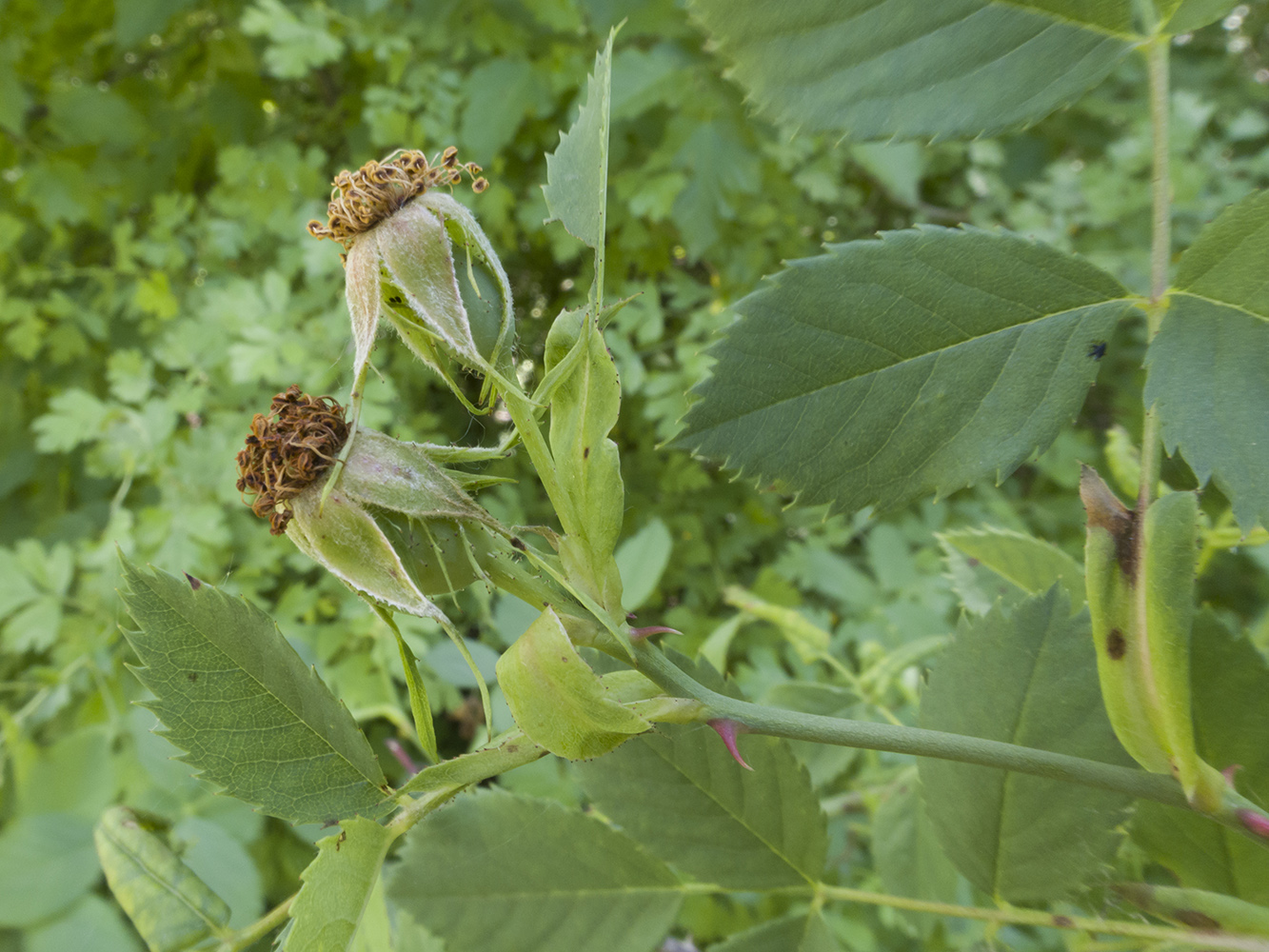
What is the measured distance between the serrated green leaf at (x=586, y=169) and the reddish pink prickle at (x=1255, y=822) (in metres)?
0.37

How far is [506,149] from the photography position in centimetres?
183

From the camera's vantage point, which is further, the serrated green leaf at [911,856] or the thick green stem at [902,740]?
the serrated green leaf at [911,856]

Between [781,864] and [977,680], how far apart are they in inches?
7.7

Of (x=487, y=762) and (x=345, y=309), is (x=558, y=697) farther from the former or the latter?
(x=345, y=309)

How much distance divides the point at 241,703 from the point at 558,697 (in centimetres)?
18

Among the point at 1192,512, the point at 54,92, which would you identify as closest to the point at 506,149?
the point at 54,92

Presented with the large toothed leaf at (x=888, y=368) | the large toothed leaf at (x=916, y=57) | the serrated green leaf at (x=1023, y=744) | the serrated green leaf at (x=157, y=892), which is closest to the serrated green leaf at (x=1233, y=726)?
the serrated green leaf at (x=1023, y=744)

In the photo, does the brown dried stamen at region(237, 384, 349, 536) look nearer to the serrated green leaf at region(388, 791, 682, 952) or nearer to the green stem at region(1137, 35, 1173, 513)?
the serrated green leaf at region(388, 791, 682, 952)

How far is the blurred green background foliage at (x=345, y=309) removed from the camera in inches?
48.2

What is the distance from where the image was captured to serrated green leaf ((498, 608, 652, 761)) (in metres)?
0.32

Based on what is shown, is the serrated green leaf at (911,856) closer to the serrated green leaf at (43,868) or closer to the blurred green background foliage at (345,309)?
the blurred green background foliage at (345,309)

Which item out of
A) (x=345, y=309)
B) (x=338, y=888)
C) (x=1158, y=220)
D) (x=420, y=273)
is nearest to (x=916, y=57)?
(x=1158, y=220)

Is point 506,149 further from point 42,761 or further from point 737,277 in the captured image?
point 42,761

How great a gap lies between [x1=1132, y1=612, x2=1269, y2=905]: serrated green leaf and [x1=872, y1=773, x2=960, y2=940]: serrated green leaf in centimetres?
25
